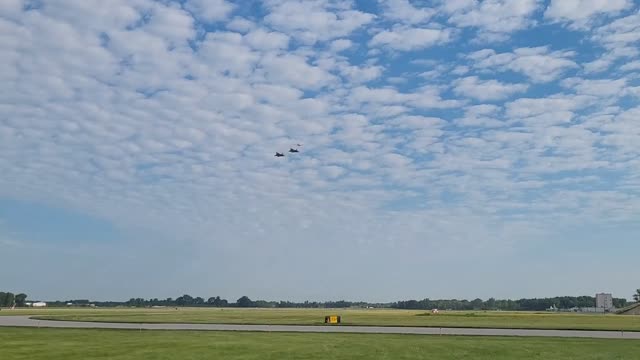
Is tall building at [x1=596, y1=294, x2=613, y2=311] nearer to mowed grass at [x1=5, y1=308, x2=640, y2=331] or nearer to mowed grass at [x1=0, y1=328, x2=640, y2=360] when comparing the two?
mowed grass at [x1=5, y1=308, x2=640, y2=331]

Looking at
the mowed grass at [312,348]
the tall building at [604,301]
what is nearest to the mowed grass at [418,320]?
the mowed grass at [312,348]

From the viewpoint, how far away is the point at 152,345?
3800 cm

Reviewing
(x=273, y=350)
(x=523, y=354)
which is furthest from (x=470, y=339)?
(x=273, y=350)

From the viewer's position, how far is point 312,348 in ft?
120

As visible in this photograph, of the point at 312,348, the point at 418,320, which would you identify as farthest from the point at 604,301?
the point at 312,348

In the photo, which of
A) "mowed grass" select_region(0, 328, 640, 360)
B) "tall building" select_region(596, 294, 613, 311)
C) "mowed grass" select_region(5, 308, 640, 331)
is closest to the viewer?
"mowed grass" select_region(0, 328, 640, 360)

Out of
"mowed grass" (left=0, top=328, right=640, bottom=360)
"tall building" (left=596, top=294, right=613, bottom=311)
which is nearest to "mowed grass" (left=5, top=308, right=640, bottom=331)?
"mowed grass" (left=0, top=328, right=640, bottom=360)

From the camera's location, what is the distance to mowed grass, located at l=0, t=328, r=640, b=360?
32.5 meters

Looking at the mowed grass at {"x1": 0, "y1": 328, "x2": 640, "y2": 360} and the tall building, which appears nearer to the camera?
the mowed grass at {"x1": 0, "y1": 328, "x2": 640, "y2": 360}

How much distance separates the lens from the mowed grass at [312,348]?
32.5m

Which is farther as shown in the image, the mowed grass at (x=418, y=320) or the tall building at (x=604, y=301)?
the tall building at (x=604, y=301)

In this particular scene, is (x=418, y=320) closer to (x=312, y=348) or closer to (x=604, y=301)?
(x=312, y=348)

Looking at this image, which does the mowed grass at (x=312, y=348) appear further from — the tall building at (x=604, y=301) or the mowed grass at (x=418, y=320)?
the tall building at (x=604, y=301)

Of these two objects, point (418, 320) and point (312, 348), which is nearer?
point (312, 348)
